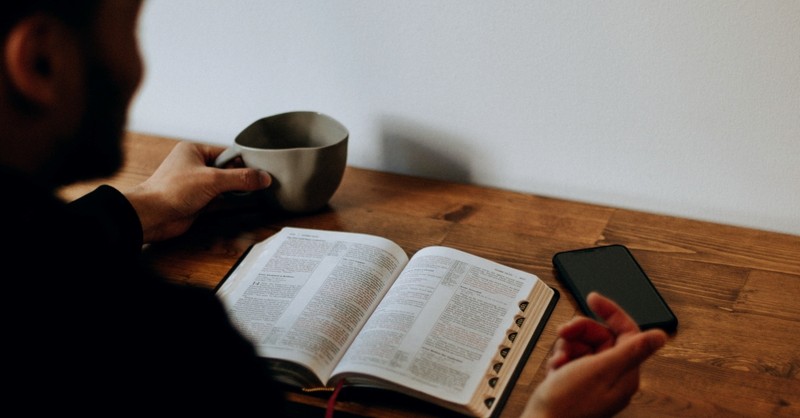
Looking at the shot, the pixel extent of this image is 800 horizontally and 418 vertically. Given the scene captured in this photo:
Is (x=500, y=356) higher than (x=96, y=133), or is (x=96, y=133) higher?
(x=96, y=133)

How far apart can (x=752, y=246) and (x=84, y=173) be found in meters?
0.80

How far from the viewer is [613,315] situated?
0.85 meters

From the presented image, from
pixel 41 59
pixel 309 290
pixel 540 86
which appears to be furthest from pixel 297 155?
pixel 41 59

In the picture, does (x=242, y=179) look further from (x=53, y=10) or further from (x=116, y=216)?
(x=53, y=10)

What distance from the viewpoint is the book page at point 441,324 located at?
2.83 ft

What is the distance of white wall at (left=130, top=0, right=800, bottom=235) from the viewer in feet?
3.44

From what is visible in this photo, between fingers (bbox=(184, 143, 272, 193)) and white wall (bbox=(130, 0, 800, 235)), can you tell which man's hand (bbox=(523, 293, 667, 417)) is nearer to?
white wall (bbox=(130, 0, 800, 235))

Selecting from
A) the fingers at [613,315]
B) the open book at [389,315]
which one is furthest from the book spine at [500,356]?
the fingers at [613,315]

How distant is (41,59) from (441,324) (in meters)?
0.50

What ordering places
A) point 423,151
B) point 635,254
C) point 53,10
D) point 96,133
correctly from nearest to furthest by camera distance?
1. point 53,10
2. point 96,133
3. point 635,254
4. point 423,151

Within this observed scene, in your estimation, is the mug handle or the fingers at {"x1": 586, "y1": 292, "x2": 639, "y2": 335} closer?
the fingers at {"x1": 586, "y1": 292, "x2": 639, "y2": 335}

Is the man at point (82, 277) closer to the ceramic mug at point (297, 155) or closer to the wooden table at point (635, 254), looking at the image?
the wooden table at point (635, 254)

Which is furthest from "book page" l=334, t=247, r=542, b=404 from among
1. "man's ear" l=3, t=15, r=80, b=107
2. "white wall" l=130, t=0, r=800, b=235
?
"man's ear" l=3, t=15, r=80, b=107

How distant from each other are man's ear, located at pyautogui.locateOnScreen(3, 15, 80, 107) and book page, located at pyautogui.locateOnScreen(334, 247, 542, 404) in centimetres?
41
